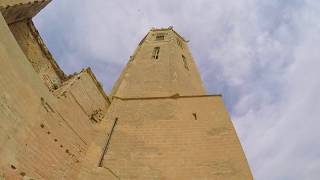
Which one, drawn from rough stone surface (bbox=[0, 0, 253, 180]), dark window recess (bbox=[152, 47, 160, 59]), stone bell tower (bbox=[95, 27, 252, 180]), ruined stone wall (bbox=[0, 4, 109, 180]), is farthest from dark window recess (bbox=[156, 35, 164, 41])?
ruined stone wall (bbox=[0, 4, 109, 180])

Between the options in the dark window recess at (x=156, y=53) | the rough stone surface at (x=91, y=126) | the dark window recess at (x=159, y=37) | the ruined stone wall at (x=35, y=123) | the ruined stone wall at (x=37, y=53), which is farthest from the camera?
the dark window recess at (x=159, y=37)

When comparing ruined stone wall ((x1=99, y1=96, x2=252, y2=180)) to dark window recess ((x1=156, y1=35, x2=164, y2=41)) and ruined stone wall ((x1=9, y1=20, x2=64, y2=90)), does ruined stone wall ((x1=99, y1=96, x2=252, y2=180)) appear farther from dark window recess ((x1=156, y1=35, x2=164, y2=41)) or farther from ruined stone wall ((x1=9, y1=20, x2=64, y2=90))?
dark window recess ((x1=156, y1=35, x2=164, y2=41))

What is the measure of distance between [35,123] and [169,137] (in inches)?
187

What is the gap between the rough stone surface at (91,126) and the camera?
7.91 metres

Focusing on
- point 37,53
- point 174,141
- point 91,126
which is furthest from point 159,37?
point 174,141

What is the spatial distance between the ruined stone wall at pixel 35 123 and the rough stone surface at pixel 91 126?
2 centimetres

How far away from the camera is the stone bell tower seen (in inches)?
410

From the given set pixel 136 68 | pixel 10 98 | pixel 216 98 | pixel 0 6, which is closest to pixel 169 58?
pixel 136 68

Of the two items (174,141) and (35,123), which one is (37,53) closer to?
(35,123)

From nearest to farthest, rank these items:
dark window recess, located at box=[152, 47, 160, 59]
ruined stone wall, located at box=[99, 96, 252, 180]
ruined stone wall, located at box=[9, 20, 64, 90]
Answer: ruined stone wall, located at box=[99, 96, 252, 180] < ruined stone wall, located at box=[9, 20, 64, 90] < dark window recess, located at box=[152, 47, 160, 59]

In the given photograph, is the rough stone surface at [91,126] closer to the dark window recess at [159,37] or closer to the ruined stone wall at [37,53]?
the ruined stone wall at [37,53]

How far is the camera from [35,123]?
8.60 meters

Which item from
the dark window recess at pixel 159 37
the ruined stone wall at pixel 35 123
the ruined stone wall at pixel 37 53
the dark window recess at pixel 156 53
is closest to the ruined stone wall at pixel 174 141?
the ruined stone wall at pixel 35 123

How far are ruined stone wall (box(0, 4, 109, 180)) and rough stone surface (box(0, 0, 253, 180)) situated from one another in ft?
0.07
